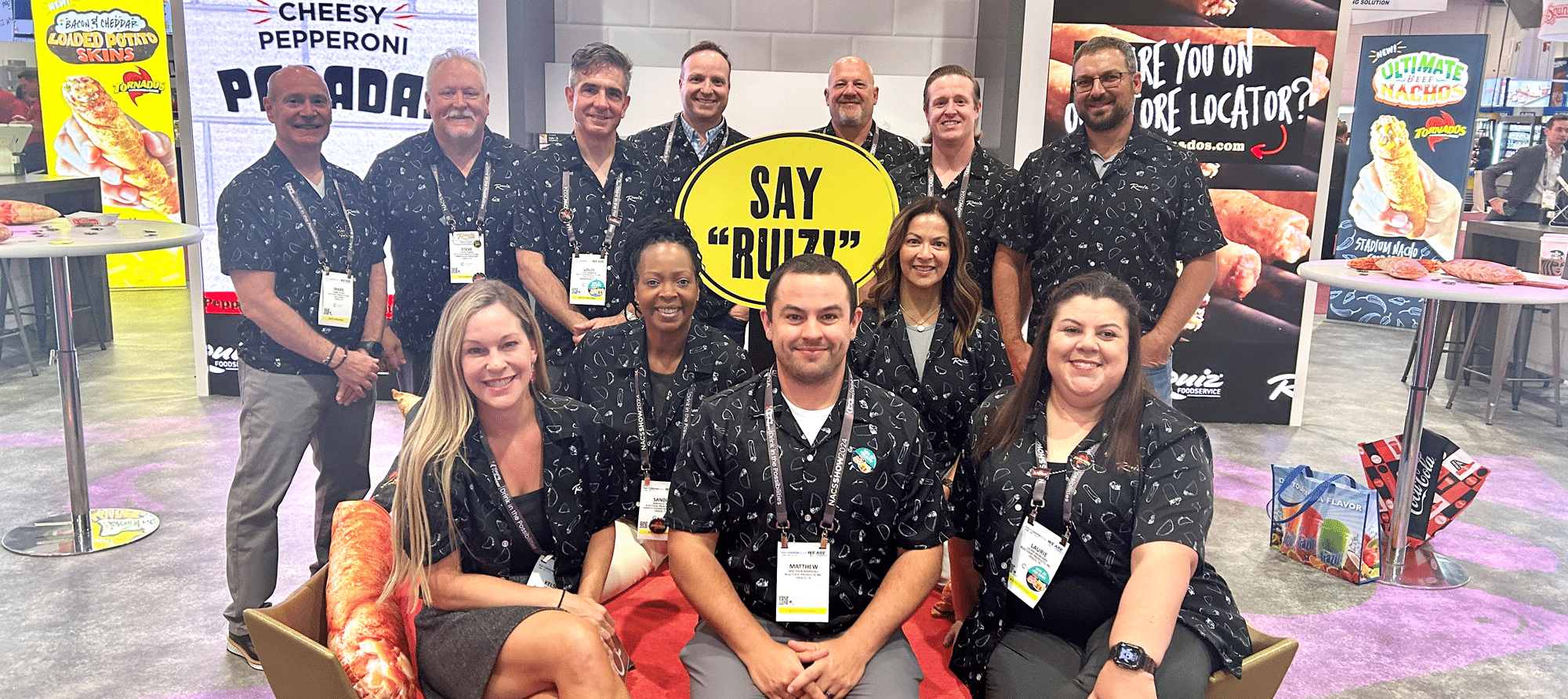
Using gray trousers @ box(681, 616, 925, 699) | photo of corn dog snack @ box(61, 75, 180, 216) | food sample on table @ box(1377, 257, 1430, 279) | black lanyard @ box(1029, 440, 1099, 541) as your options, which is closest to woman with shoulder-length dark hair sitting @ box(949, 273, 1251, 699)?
black lanyard @ box(1029, 440, 1099, 541)

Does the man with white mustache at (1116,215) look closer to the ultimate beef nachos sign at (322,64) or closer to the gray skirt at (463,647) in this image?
the gray skirt at (463,647)

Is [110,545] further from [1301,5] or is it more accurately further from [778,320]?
[1301,5]

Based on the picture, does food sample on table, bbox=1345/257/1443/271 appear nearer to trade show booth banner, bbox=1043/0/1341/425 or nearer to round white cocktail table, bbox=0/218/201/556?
trade show booth banner, bbox=1043/0/1341/425

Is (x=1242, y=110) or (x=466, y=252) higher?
(x=1242, y=110)

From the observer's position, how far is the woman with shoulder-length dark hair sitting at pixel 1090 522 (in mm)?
2203

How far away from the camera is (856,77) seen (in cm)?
369

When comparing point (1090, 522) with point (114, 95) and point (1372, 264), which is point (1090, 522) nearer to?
point (1372, 264)

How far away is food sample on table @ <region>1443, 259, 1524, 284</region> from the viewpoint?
3.95 m

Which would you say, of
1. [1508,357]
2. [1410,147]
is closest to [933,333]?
[1508,357]

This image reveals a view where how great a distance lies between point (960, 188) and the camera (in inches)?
141

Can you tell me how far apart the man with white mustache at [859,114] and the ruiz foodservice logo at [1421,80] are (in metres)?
7.74

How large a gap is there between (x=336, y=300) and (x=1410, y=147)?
9518 millimetres

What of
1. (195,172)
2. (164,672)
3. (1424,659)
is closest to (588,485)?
(164,672)

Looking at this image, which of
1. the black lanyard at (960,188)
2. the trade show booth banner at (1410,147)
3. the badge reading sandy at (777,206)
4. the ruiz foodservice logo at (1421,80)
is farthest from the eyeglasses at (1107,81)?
the ruiz foodservice logo at (1421,80)
